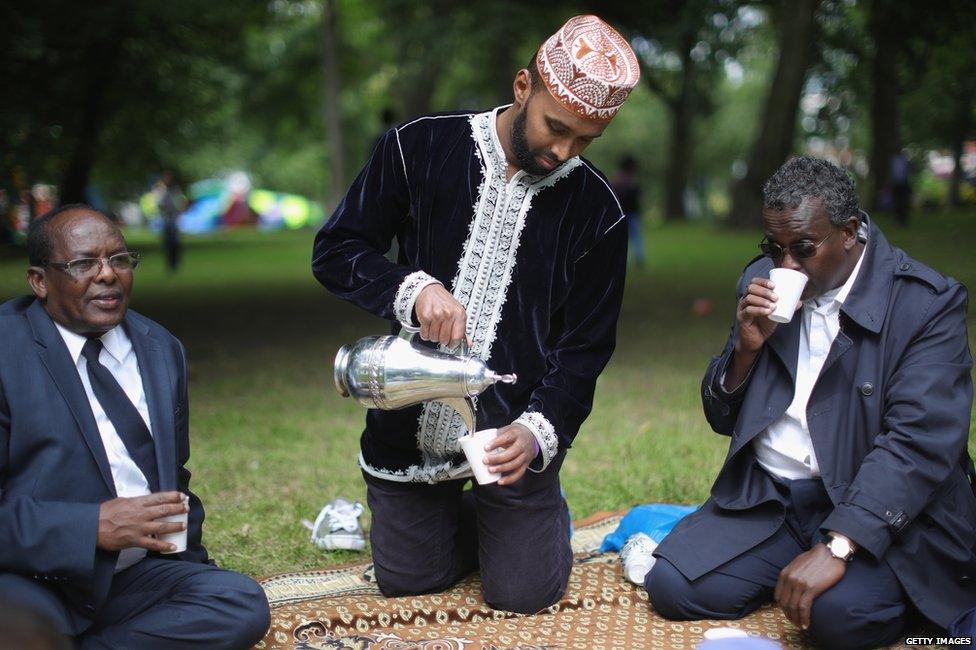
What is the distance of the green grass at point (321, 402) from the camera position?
17.8ft

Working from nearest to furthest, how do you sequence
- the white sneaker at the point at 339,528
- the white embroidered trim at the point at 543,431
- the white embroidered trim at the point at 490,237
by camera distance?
1. the white embroidered trim at the point at 543,431
2. the white embroidered trim at the point at 490,237
3. the white sneaker at the point at 339,528

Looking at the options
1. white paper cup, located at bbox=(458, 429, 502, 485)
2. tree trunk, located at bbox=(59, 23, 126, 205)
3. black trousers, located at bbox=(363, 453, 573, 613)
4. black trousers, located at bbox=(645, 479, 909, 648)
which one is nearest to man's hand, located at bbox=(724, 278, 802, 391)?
black trousers, located at bbox=(645, 479, 909, 648)

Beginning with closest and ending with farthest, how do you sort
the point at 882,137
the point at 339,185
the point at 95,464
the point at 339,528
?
1. the point at 95,464
2. the point at 339,528
3. the point at 882,137
4. the point at 339,185

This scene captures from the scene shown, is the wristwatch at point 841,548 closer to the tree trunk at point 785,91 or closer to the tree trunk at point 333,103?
the tree trunk at point 785,91

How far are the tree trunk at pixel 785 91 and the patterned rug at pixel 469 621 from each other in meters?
9.36

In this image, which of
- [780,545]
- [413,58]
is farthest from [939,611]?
[413,58]

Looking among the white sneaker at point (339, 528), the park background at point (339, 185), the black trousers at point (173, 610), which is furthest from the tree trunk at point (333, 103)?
the black trousers at point (173, 610)

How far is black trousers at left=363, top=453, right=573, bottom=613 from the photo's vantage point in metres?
3.95

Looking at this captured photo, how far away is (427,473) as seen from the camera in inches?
157

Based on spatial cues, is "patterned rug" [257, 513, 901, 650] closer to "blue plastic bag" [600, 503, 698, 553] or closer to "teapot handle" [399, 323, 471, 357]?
"blue plastic bag" [600, 503, 698, 553]

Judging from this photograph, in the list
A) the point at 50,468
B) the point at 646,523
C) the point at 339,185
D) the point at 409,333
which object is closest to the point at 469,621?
the point at 646,523

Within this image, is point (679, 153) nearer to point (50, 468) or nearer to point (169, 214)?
point (169, 214)

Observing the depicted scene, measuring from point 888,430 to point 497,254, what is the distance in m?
1.50

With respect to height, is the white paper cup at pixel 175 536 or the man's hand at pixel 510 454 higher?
the man's hand at pixel 510 454
